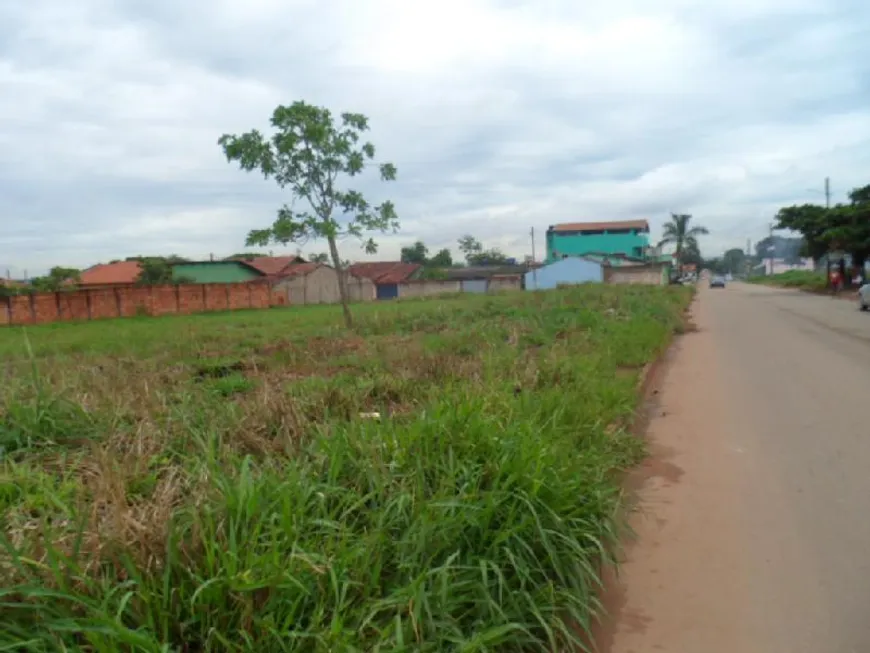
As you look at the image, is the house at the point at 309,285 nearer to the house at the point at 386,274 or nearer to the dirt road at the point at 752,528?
the house at the point at 386,274

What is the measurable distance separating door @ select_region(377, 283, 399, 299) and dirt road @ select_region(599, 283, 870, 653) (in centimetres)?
4390

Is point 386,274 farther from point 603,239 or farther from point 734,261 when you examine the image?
point 734,261

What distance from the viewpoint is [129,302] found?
31625 mm

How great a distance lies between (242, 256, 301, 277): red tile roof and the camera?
162ft

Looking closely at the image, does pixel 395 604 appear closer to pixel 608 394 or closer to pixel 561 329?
pixel 608 394

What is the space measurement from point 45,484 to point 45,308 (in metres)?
30.6

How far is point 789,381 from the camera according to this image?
8648 millimetres

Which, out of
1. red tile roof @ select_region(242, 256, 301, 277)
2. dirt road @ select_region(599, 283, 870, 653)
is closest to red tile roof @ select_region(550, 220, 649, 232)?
red tile roof @ select_region(242, 256, 301, 277)

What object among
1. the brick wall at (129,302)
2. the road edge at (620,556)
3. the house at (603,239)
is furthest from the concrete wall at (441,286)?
the road edge at (620,556)

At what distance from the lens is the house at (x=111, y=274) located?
44206mm

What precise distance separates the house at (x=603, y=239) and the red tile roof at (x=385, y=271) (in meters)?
27.9

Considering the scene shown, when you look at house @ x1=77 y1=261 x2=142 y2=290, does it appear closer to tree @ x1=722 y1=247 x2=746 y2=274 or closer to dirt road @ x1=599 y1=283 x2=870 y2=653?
dirt road @ x1=599 y1=283 x2=870 y2=653

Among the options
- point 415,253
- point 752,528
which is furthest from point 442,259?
point 752,528

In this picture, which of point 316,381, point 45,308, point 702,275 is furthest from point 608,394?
point 702,275
